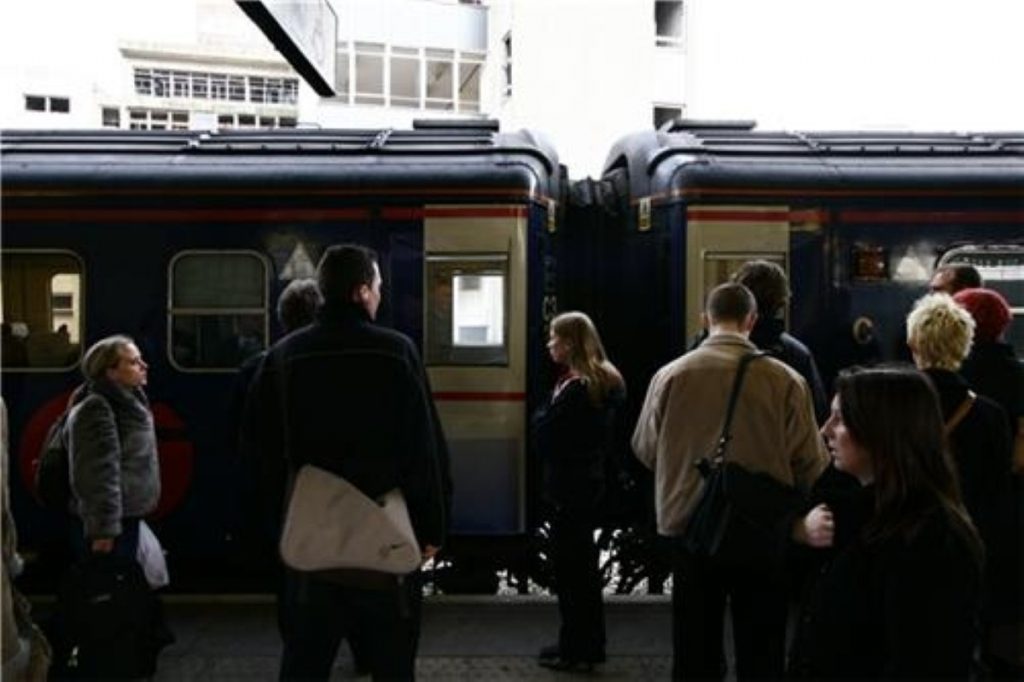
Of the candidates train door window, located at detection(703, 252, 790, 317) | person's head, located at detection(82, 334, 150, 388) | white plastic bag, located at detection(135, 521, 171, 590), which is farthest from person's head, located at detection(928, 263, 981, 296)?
white plastic bag, located at detection(135, 521, 171, 590)

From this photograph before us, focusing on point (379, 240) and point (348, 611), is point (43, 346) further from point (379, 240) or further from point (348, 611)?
point (348, 611)

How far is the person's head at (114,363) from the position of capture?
16.7ft

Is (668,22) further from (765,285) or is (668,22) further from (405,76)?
(765,285)

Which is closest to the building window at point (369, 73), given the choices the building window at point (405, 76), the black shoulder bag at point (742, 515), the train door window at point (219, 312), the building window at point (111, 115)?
the building window at point (405, 76)

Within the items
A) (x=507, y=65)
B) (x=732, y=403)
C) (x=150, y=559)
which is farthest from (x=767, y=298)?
(x=507, y=65)

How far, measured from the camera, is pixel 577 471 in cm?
542

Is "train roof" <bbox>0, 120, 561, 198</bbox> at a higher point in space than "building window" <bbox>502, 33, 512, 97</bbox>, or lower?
lower

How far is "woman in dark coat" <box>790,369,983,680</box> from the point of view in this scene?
2273 mm

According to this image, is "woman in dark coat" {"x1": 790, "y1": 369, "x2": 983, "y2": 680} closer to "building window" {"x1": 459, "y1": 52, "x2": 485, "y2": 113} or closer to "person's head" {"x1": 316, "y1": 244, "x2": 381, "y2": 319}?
"person's head" {"x1": 316, "y1": 244, "x2": 381, "y2": 319}

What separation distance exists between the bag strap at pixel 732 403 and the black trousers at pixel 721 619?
1.38ft

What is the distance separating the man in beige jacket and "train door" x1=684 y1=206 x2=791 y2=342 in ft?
8.04

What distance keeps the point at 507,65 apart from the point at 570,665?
18575mm

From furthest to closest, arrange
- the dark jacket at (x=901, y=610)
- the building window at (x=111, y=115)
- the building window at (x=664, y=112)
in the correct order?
1. the building window at (x=111, y=115)
2. the building window at (x=664, y=112)
3. the dark jacket at (x=901, y=610)

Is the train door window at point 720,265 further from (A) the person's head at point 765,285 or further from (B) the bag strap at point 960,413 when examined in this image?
(B) the bag strap at point 960,413
